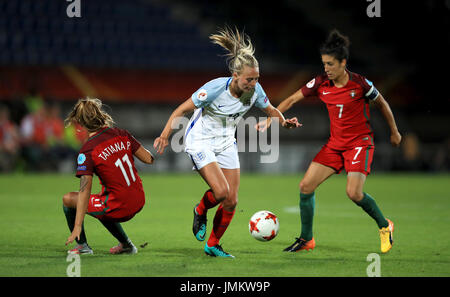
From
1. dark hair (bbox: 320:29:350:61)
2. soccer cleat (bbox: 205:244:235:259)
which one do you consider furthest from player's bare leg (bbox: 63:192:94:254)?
dark hair (bbox: 320:29:350:61)

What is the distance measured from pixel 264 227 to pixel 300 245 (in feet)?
1.36

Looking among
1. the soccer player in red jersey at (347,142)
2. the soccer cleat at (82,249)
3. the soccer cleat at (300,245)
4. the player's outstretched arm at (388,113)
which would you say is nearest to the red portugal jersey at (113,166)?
the soccer cleat at (82,249)

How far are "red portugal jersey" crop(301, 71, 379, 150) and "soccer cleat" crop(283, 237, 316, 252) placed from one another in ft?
3.19

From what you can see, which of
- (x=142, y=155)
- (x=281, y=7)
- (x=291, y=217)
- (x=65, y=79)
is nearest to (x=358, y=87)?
(x=142, y=155)

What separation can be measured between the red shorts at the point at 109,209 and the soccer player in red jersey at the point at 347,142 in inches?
63.9

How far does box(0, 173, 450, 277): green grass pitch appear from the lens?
529cm

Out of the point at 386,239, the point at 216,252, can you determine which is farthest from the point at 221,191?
the point at 386,239

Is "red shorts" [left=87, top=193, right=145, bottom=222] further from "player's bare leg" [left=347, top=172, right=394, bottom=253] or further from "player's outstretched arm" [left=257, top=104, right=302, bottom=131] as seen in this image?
"player's bare leg" [left=347, top=172, right=394, bottom=253]

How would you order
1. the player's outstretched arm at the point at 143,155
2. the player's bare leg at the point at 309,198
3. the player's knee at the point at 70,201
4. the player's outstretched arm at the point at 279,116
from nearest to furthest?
the player's knee at the point at 70,201 → the player's outstretched arm at the point at 143,155 → the player's outstretched arm at the point at 279,116 → the player's bare leg at the point at 309,198

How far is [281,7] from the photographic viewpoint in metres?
22.6

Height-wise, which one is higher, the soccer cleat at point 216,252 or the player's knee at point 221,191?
the player's knee at point 221,191

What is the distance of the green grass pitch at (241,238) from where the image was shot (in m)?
5.29

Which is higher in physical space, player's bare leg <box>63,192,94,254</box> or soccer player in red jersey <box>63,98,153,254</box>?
soccer player in red jersey <box>63,98,153,254</box>

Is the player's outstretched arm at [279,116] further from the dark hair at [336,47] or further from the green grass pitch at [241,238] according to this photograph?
the green grass pitch at [241,238]
